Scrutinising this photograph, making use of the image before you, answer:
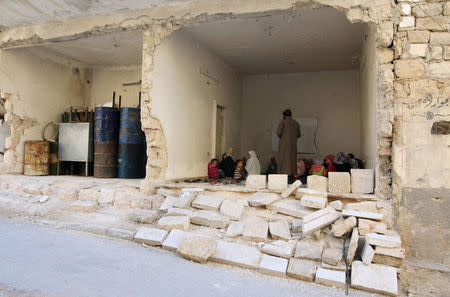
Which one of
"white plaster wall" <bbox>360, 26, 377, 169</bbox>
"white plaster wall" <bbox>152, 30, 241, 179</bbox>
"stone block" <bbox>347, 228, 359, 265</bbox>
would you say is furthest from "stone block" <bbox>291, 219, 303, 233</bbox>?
"white plaster wall" <bbox>152, 30, 241, 179</bbox>

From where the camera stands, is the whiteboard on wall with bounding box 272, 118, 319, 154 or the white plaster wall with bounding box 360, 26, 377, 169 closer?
the white plaster wall with bounding box 360, 26, 377, 169

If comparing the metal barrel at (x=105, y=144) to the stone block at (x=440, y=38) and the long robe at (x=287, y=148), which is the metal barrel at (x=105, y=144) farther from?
the stone block at (x=440, y=38)

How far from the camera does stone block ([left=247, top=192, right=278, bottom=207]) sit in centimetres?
505

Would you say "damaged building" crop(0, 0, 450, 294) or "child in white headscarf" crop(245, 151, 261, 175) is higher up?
"damaged building" crop(0, 0, 450, 294)

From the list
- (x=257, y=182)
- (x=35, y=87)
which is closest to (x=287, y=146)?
(x=257, y=182)

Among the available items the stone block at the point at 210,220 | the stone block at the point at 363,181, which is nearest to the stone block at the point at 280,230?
the stone block at the point at 210,220

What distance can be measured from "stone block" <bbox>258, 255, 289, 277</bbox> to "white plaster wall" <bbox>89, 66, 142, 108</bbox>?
6.54 meters

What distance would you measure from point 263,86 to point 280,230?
289 inches

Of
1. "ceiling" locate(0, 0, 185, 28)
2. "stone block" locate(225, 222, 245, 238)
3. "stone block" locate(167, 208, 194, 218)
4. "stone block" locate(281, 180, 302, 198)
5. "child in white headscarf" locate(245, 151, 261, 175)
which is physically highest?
"ceiling" locate(0, 0, 185, 28)

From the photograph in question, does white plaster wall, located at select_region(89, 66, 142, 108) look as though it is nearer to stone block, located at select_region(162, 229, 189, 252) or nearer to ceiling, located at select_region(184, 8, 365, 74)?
ceiling, located at select_region(184, 8, 365, 74)

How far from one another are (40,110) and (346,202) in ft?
23.4

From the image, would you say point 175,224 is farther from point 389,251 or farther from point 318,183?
point 389,251

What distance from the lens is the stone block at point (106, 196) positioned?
5.97 m

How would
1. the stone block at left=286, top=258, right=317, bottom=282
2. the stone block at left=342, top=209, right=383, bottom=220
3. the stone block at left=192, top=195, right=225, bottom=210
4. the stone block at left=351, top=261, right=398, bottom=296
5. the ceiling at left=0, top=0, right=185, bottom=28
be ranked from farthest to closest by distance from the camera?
the ceiling at left=0, top=0, right=185, bottom=28 → the stone block at left=192, top=195, right=225, bottom=210 → the stone block at left=342, top=209, right=383, bottom=220 → the stone block at left=286, top=258, right=317, bottom=282 → the stone block at left=351, top=261, right=398, bottom=296
